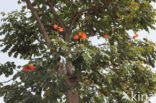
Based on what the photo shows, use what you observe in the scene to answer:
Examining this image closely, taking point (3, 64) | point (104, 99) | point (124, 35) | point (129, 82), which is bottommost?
point (104, 99)

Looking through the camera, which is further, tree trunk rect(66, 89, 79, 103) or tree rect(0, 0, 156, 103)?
tree trunk rect(66, 89, 79, 103)

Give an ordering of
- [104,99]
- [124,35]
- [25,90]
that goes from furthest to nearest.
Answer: [124,35] → [25,90] → [104,99]

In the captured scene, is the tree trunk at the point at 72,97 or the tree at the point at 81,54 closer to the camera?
the tree at the point at 81,54

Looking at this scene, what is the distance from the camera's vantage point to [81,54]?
24.7ft

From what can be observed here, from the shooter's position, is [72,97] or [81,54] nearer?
[81,54]

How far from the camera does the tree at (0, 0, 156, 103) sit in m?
7.84

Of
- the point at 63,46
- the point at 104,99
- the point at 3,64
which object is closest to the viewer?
the point at 63,46

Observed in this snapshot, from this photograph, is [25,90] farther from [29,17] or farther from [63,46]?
[29,17]

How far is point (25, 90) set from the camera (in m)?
8.97

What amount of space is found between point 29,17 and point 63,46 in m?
5.77

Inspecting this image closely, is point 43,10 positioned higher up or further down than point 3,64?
higher up

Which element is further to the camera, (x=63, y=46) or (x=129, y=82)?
(x=129, y=82)

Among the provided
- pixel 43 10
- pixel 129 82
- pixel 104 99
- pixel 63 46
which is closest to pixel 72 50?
pixel 63 46

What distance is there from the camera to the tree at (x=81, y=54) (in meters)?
7.84
